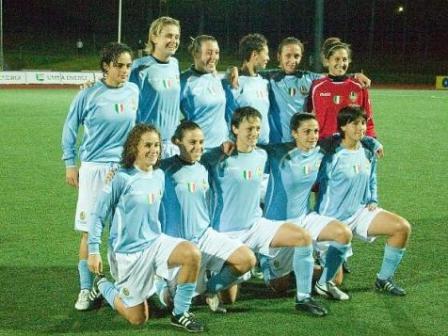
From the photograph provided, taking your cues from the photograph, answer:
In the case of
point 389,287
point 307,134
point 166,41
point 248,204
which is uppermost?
point 166,41

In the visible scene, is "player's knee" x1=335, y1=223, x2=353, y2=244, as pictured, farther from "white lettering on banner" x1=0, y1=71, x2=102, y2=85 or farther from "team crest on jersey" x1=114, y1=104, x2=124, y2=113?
"white lettering on banner" x1=0, y1=71, x2=102, y2=85

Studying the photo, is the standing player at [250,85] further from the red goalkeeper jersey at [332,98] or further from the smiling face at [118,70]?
the smiling face at [118,70]

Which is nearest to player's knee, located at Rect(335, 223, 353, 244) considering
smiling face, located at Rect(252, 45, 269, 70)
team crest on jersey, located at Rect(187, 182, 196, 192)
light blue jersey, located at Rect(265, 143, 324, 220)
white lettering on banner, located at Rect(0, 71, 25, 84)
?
light blue jersey, located at Rect(265, 143, 324, 220)

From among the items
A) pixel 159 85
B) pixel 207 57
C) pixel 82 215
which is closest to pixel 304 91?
pixel 207 57

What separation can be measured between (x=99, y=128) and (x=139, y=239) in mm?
941

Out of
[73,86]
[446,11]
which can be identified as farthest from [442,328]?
[446,11]

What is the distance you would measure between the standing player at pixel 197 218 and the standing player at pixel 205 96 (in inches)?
36.5

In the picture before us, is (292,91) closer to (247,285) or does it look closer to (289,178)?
(289,178)

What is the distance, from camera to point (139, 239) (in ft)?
15.3

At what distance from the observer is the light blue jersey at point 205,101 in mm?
5805

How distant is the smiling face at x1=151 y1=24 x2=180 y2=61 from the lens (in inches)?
212

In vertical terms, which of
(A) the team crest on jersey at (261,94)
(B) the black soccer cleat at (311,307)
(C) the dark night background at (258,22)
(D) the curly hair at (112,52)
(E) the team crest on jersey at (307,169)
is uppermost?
(C) the dark night background at (258,22)

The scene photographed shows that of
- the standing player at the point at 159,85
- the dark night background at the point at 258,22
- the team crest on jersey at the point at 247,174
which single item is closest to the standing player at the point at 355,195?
the team crest on jersey at the point at 247,174

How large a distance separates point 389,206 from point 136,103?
4.35 metres
